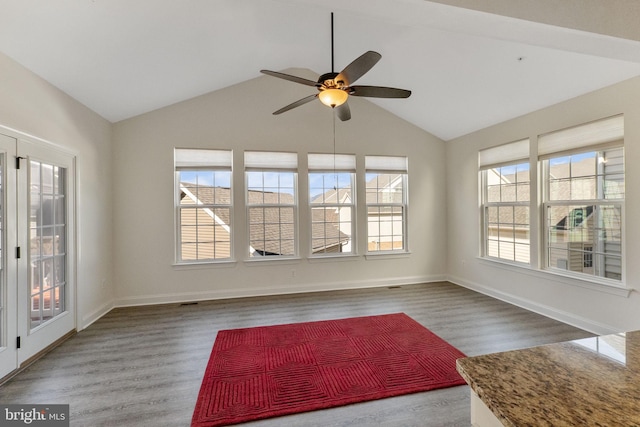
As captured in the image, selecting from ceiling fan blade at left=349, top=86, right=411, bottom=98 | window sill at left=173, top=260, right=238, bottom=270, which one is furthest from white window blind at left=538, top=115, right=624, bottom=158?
window sill at left=173, top=260, right=238, bottom=270

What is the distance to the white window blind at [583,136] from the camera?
10.6 feet

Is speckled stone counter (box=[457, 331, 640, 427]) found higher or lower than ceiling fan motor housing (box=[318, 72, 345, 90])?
lower

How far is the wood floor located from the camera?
2.12 meters

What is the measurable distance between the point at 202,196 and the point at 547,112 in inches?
200

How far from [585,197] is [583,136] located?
73 centimetres

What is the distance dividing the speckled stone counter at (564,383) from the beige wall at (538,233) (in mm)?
2989

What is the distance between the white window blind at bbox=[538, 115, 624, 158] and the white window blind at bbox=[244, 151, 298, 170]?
3.61m

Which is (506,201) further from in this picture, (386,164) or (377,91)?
(377,91)

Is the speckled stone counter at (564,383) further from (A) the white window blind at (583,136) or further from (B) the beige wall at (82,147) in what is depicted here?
(B) the beige wall at (82,147)

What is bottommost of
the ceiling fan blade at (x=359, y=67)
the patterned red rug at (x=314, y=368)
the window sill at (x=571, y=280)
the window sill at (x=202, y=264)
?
the patterned red rug at (x=314, y=368)

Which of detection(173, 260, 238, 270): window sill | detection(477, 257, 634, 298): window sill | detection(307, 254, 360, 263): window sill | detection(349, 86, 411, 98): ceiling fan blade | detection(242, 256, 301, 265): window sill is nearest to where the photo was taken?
detection(349, 86, 411, 98): ceiling fan blade

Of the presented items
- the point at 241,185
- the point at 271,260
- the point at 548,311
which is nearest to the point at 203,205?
the point at 241,185

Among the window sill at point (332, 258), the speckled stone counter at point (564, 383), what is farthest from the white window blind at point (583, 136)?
the speckled stone counter at point (564, 383)

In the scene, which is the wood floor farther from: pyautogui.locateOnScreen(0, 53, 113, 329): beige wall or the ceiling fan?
the ceiling fan
